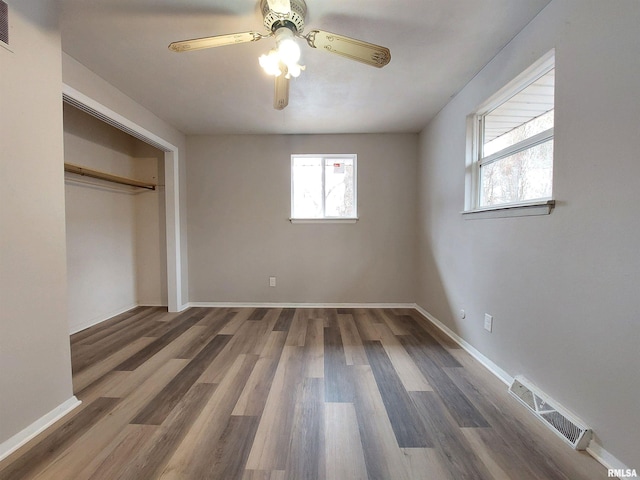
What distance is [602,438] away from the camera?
3.76 ft

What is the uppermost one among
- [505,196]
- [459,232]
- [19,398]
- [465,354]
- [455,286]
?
[505,196]

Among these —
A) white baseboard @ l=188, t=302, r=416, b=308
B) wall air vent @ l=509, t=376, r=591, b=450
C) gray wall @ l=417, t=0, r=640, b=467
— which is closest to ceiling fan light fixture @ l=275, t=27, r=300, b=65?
gray wall @ l=417, t=0, r=640, b=467

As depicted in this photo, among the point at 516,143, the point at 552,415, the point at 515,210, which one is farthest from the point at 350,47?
the point at 552,415

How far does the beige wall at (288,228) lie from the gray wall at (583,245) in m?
1.53

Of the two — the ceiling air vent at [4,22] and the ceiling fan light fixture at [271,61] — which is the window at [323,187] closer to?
the ceiling fan light fixture at [271,61]

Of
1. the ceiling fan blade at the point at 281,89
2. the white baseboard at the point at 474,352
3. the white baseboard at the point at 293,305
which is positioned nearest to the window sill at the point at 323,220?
the white baseboard at the point at 293,305

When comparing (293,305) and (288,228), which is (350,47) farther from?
(293,305)

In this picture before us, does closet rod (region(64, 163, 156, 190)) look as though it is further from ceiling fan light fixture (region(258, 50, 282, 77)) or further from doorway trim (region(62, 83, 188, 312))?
ceiling fan light fixture (region(258, 50, 282, 77))

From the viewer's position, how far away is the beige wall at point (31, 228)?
1186 millimetres

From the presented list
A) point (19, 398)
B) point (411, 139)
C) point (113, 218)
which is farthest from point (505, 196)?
point (113, 218)

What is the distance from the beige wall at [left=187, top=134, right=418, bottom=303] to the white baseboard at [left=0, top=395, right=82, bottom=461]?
2070mm

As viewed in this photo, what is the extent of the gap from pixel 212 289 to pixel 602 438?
3.76m

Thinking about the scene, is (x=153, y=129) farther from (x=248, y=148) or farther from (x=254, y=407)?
(x=254, y=407)

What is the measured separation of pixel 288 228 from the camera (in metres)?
3.46
